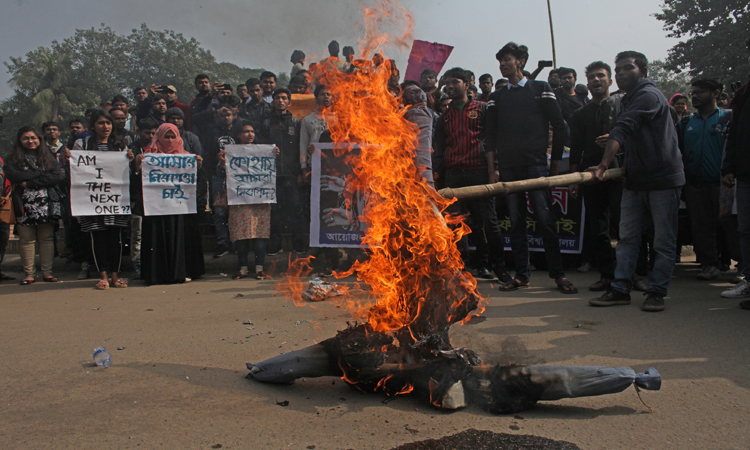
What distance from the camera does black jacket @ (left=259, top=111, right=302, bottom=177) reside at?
8047mm

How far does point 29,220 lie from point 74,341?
3925 mm

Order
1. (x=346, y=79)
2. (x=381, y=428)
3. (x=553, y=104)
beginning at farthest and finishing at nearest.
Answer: (x=553, y=104) < (x=346, y=79) < (x=381, y=428)

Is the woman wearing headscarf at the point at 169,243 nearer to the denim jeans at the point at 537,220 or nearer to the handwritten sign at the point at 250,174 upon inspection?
the handwritten sign at the point at 250,174

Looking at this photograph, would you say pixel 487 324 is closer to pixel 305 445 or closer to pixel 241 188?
pixel 305 445

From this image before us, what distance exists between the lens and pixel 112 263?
6.85 m

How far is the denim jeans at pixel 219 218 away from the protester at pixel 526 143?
473 centimetres

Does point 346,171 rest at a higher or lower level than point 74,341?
higher

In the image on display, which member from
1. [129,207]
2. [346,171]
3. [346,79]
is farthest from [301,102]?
[346,79]

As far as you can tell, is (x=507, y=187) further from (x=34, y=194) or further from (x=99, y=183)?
(x=34, y=194)

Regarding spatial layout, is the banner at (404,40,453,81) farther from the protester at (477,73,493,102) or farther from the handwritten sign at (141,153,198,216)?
the handwritten sign at (141,153,198,216)

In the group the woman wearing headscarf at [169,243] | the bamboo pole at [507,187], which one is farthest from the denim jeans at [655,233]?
the woman wearing headscarf at [169,243]

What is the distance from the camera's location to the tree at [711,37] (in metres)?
25.2

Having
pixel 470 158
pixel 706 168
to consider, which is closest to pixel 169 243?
pixel 470 158

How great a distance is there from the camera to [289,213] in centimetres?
831
